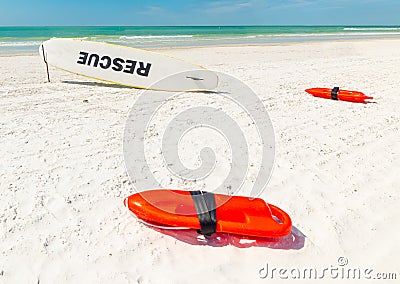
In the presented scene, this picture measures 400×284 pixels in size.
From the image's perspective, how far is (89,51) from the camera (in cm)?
678

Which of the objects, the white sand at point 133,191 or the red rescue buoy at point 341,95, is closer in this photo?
the white sand at point 133,191

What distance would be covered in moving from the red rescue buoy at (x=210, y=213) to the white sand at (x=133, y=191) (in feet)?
0.44

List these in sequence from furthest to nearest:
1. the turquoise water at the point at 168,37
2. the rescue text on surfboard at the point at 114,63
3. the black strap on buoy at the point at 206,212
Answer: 1. the turquoise water at the point at 168,37
2. the rescue text on surfboard at the point at 114,63
3. the black strap on buoy at the point at 206,212

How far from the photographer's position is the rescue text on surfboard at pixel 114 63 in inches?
256

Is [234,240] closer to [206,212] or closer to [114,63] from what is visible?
[206,212]

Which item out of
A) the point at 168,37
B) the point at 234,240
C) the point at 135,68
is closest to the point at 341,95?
the point at 135,68

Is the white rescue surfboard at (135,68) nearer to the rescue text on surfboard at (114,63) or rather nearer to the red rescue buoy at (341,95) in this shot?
the rescue text on surfboard at (114,63)

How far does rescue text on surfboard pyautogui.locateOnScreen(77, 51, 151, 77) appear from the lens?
6496mm

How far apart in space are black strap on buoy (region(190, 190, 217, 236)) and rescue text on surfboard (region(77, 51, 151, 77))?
4.71m

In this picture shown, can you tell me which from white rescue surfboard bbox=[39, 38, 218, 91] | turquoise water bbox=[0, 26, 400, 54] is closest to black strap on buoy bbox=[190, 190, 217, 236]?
white rescue surfboard bbox=[39, 38, 218, 91]

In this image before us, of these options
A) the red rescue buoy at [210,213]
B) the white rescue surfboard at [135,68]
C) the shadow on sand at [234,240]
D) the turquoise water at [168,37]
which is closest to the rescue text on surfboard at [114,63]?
the white rescue surfboard at [135,68]

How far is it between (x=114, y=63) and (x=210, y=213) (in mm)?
5350

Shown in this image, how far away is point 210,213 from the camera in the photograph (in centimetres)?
218

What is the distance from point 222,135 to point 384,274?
2465mm
